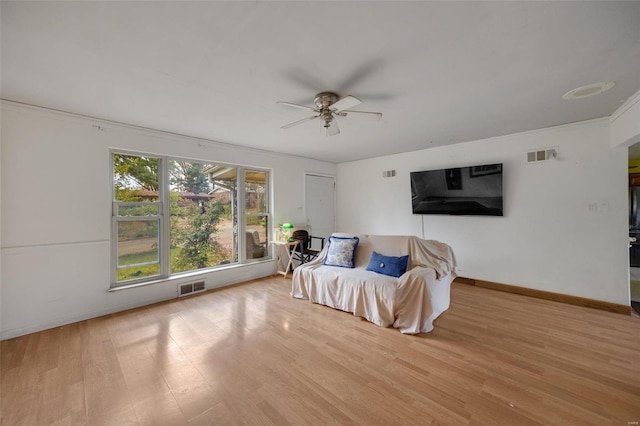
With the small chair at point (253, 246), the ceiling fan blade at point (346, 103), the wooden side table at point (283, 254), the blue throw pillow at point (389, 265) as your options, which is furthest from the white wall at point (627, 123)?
the small chair at point (253, 246)

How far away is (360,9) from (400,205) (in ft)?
13.0

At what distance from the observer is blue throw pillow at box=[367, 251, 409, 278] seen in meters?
2.89

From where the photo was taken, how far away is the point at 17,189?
2475 millimetres

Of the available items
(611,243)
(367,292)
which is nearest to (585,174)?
(611,243)

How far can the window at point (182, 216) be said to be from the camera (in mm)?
3229

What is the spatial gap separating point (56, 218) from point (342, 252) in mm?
3389

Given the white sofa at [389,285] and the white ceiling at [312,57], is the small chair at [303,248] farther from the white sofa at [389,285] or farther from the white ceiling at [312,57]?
the white ceiling at [312,57]

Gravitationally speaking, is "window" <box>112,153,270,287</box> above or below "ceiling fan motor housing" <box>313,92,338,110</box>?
below

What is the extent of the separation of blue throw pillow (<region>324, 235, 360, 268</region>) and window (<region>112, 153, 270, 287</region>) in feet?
5.72

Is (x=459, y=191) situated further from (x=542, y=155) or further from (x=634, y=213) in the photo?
(x=634, y=213)

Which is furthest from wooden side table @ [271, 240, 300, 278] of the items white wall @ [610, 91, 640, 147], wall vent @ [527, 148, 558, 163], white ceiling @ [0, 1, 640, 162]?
white wall @ [610, 91, 640, 147]

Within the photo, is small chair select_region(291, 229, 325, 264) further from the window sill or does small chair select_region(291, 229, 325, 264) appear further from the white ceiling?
the white ceiling

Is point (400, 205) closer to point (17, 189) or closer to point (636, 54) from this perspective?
point (636, 54)

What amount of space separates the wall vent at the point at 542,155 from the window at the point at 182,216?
4.35m
